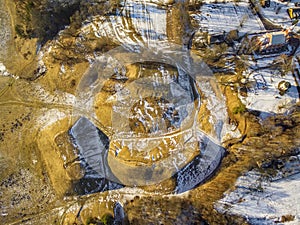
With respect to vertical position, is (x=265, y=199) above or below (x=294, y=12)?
below

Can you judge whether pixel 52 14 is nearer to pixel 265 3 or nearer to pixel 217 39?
pixel 217 39

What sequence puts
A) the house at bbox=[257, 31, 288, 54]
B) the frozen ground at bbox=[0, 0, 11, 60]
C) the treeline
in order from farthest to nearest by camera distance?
the frozen ground at bbox=[0, 0, 11, 60] < the treeline < the house at bbox=[257, 31, 288, 54]

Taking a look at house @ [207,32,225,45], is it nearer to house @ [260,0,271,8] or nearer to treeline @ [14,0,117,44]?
house @ [260,0,271,8]

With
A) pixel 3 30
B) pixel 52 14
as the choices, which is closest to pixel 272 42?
pixel 52 14

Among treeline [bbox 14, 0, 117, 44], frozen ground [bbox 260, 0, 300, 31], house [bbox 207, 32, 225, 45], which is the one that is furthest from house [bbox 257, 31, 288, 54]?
treeline [bbox 14, 0, 117, 44]

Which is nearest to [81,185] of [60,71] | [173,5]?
[60,71]

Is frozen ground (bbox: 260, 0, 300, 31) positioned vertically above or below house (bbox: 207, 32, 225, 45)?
above

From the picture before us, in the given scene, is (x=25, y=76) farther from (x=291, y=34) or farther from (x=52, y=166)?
(x=291, y=34)
